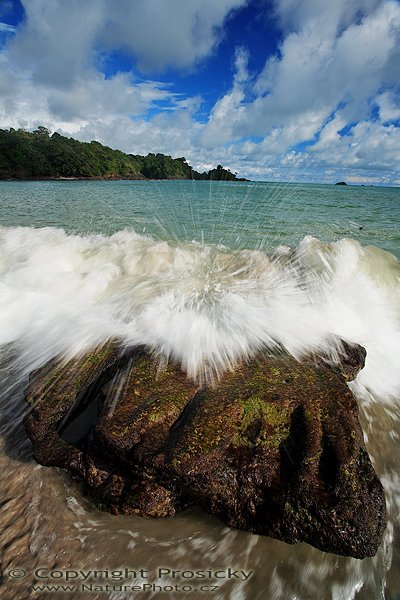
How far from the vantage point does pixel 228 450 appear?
116 inches

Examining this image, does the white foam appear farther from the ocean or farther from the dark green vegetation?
the dark green vegetation

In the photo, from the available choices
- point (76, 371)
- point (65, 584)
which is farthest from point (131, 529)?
point (76, 371)

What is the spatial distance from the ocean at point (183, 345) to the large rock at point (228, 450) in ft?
0.74

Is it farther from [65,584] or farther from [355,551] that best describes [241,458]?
[65,584]

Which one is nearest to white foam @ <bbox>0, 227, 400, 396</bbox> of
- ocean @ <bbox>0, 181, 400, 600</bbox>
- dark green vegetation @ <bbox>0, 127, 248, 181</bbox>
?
ocean @ <bbox>0, 181, 400, 600</bbox>

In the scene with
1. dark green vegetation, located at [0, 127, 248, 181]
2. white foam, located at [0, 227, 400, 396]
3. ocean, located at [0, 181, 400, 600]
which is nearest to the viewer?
ocean, located at [0, 181, 400, 600]

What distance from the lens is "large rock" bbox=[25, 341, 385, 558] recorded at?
2668 millimetres

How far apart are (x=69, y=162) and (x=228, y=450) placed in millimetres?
124243

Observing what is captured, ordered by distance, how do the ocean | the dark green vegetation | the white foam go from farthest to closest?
1. the dark green vegetation
2. the white foam
3. the ocean

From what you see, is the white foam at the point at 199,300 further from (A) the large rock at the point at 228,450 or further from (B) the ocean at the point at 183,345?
(A) the large rock at the point at 228,450

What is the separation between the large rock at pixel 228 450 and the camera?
8.75 ft

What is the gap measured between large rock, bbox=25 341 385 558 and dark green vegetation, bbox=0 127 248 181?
70.2m

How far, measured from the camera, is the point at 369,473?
2.75 metres

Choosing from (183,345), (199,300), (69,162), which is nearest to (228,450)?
(183,345)
